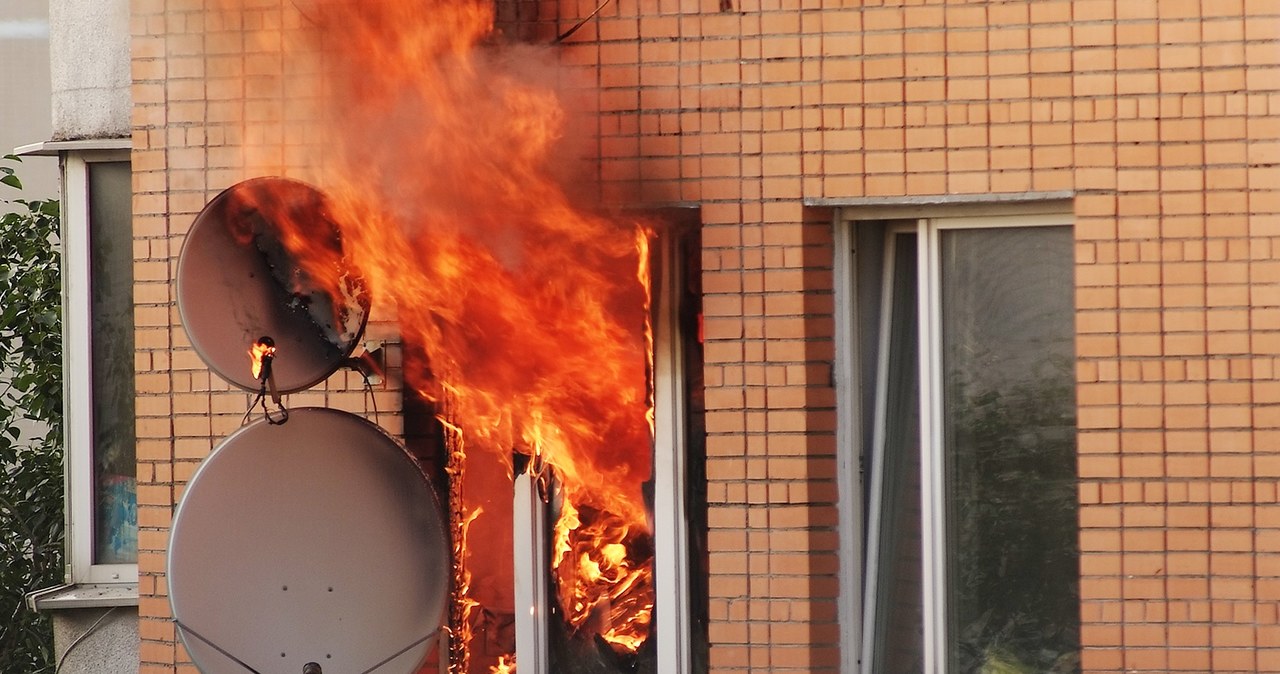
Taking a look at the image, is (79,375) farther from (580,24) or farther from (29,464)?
(580,24)

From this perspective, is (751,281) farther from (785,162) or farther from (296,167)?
(296,167)

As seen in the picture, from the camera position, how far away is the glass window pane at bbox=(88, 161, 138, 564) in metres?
7.43

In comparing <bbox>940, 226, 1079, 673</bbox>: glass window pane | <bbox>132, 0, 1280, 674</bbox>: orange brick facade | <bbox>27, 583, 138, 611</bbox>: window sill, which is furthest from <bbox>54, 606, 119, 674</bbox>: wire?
<bbox>940, 226, 1079, 673</bbox>: glass window pane

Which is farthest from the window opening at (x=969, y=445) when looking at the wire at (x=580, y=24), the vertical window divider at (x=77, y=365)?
the vertical window divider at (x=77, y=365)

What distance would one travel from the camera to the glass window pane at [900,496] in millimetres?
5852

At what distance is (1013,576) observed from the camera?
5.73 m

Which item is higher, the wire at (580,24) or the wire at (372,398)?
the wire at (580,24)

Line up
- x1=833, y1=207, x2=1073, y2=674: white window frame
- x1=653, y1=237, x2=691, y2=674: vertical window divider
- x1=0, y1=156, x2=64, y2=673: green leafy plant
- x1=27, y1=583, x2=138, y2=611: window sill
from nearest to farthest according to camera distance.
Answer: x1=833, y1=207, x2=1073, y2=674: white window frame
x1=653, y1=237, x2=691, y2=674: vertical window divider
x1=27, y1=583, x2=138, y2=611: window sill
x1=0, y1=156, x2=64, y2=673: green leafy plant

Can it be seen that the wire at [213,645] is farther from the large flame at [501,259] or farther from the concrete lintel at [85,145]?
the concrete lintel at [85,145]

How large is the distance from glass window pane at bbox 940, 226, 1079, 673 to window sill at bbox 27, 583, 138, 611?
13.5 feet

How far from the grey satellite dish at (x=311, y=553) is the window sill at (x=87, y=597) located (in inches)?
89.0

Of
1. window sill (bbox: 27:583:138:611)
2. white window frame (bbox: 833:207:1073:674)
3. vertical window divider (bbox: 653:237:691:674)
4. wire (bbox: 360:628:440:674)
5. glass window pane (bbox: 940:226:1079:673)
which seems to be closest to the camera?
wire (bbox: 360:628:440:674)

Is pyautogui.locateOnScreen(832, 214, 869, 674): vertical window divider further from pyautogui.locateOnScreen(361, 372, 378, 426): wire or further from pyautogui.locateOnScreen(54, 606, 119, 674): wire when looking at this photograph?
pyautogui.locateOnScreen(54, 606, 119, 674): wire

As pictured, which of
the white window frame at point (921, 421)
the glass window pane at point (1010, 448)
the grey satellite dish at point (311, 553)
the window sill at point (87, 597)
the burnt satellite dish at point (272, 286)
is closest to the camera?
the burnt satellite dish at point (272, 286)
